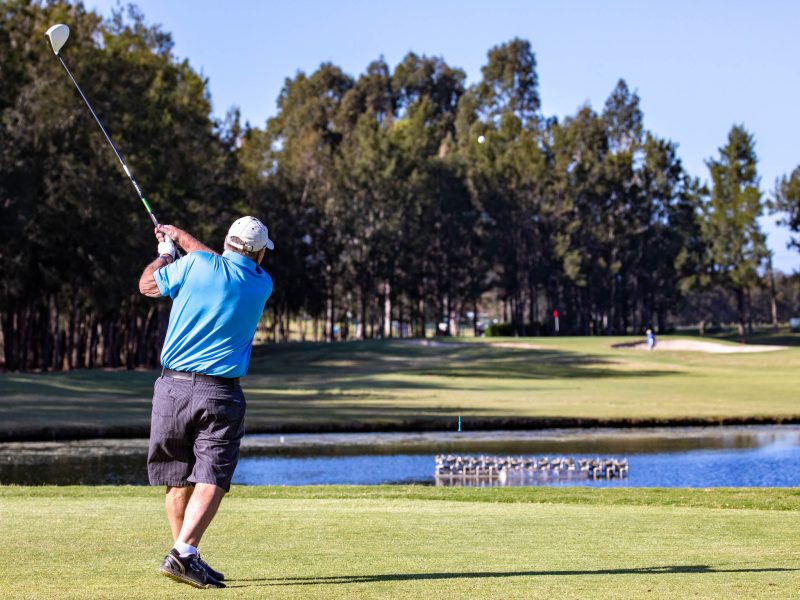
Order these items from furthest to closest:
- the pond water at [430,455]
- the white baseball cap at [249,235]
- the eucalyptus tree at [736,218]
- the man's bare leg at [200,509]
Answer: the eucalyptus tree at [736,218] < the pond water at [430,455] < the white baseball cap at [249,235] < the man's bare leg at [200,509]

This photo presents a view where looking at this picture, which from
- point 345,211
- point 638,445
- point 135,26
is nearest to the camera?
point 638,445

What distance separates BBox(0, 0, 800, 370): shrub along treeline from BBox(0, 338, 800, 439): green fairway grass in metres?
8.45

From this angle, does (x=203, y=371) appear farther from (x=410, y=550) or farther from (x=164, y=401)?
(x=410, y=550)

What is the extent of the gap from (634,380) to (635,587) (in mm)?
55658

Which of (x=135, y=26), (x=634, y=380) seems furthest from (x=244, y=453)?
(x=135, y=26)

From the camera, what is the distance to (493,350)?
84.0m

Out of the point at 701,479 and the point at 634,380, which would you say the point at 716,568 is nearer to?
the point at 701,479

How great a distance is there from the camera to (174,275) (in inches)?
354

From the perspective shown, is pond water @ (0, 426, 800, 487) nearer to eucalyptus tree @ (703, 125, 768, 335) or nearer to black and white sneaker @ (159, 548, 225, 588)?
black and white sneaker @ (159, 548, 225, 588)

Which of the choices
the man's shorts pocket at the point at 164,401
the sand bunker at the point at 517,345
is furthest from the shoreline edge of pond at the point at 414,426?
the sand bunker at the point at 517,345

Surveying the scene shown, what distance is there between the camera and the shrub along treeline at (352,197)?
6362cm

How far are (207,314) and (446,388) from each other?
48117 mm

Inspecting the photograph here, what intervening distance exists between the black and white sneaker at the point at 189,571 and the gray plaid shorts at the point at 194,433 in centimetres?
63

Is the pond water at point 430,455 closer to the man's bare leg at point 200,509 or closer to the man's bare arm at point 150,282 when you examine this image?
the man's bare arm at point 150,282
